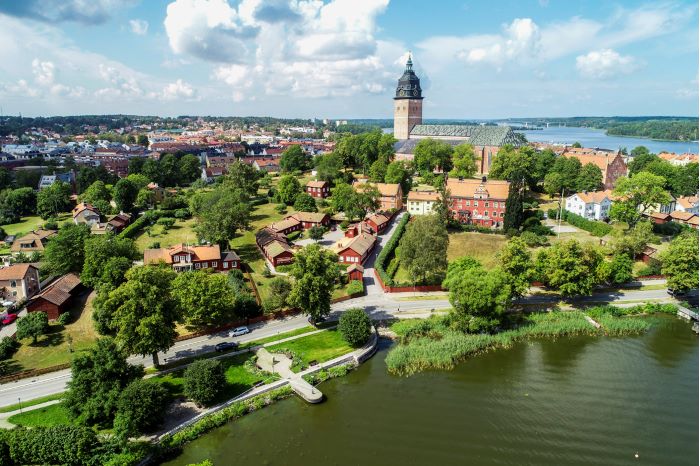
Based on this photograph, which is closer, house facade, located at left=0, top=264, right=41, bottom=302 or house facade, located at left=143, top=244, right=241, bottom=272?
house facade, located at left=0, top=264, right=41, bottom=302

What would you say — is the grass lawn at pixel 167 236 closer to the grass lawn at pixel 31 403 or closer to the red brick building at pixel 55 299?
the red brick building at pixel 55 299

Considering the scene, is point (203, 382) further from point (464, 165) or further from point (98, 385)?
point (464, 165)

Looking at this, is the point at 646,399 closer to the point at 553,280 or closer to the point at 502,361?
the point at 502,361

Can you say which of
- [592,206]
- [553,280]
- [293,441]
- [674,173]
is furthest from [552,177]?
[293,441]

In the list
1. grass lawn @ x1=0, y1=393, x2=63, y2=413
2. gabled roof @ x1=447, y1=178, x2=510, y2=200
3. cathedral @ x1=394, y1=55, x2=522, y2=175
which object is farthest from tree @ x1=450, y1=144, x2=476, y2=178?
grass lawn @ x1=0, y1=393, x2=63, y2=413

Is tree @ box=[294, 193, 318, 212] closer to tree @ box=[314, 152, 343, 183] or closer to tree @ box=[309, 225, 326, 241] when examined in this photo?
tree @ box=[309, 225, 326, 241]

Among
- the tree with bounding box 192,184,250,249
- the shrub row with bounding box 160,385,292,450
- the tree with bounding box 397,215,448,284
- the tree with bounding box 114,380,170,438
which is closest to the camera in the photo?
the tree with bounding box 114,380,170,438
